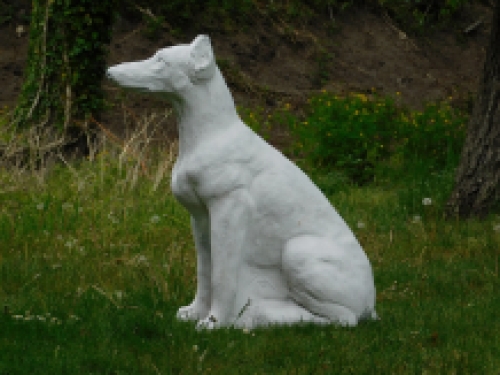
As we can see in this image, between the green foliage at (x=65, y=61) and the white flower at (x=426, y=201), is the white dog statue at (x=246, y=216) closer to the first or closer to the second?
the white flower at (x=426, y=201)

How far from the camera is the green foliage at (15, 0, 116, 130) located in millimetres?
10445

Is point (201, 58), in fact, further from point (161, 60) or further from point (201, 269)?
point (201, 269)

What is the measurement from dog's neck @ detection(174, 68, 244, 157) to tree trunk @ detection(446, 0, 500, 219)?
3914 mm

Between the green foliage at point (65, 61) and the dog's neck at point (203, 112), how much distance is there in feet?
19.7

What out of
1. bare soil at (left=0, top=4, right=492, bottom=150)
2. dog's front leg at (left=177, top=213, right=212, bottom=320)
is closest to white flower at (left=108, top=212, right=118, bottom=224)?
dog's front leg at (left=177, top=213, right=212, bottom=320)

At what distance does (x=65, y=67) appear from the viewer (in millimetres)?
10539

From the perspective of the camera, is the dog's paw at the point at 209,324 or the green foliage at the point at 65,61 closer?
the dog's paw at the point at 209,324

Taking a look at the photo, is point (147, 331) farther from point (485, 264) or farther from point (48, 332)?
point (485, 264)

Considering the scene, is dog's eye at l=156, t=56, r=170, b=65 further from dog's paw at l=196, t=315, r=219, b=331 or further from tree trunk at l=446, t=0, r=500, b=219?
tree trunk at l=446, t=0, r=500, b=219

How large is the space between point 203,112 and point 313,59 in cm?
1134

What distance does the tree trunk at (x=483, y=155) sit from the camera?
26.3 feet

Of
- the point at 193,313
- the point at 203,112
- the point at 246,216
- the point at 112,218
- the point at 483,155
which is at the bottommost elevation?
the point at 112,218

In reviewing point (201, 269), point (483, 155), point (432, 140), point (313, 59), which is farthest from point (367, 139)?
point (201, 269)

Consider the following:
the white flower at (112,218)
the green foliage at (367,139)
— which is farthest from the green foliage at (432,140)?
the white flower at (112,218)
